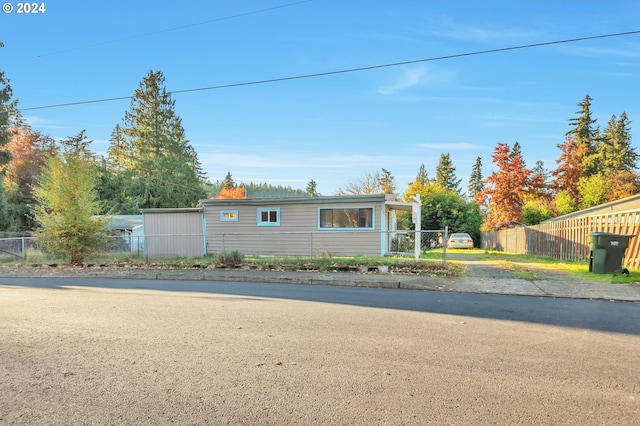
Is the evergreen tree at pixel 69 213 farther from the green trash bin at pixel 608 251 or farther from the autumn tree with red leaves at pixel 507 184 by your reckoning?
the autumn tree with red leaves at pixel 507 184

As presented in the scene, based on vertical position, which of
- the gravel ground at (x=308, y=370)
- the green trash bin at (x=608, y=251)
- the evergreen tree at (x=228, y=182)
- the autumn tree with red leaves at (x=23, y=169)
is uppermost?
the evergreen tree at (x=228, y=182)

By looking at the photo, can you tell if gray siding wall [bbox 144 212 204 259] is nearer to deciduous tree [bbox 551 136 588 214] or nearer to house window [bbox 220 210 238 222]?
house window [bbox 220 210 238 222]

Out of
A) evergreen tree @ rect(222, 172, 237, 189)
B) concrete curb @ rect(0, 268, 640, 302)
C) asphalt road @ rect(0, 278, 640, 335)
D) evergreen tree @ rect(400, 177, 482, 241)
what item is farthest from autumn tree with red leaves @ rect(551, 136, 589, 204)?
evergreen tree @ rect(222, 172, 237, 189)

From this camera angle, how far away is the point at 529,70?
1352cm

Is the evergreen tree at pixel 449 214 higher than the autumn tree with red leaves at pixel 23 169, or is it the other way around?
the autumn tree with red leaves at pixel 23 169

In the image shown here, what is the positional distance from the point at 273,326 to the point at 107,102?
15.4 meters

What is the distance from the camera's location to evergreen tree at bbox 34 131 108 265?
14.9 metres

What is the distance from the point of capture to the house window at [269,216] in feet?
59.6

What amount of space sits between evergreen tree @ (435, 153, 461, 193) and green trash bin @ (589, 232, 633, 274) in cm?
6751

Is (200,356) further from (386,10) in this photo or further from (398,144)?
(398,144)

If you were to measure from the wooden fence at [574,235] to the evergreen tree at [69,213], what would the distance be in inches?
746

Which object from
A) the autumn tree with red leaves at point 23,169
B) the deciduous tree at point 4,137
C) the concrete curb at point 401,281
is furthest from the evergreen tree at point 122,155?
the concrete curb at point 401,281

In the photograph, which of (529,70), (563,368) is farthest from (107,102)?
(563,368)

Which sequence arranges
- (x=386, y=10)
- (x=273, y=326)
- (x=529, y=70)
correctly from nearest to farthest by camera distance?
(x=273, y=326) → (x=386, y=10) → (x=529, y=70)
